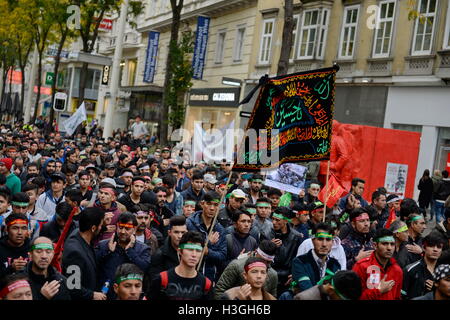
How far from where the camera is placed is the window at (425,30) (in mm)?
20047

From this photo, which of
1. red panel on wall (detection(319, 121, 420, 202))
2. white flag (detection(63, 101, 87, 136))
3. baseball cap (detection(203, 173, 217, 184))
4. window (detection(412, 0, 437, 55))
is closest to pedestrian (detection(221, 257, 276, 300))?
baseball cap (detection(203, 173, 217, 184))

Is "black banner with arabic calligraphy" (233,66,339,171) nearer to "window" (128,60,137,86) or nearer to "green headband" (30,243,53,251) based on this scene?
"green headband" (30,243,53,251)

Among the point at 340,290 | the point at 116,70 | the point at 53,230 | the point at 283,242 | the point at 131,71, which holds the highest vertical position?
the point at 131,71

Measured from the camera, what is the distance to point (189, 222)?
846 cm

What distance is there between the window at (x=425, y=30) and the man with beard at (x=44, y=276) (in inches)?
655

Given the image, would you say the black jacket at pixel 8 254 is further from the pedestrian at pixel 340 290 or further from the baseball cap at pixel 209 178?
the baseball cap at pixel 209 178

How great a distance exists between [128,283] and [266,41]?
81.1ft

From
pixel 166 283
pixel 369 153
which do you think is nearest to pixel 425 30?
pixel 369 153

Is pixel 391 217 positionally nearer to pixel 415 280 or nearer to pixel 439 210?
pixel 415 280

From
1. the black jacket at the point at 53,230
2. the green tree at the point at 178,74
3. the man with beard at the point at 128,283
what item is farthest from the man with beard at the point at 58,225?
the green tree at the point at 178,74

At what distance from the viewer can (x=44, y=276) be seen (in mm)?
5688

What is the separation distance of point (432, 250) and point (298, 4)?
67.6 ft
